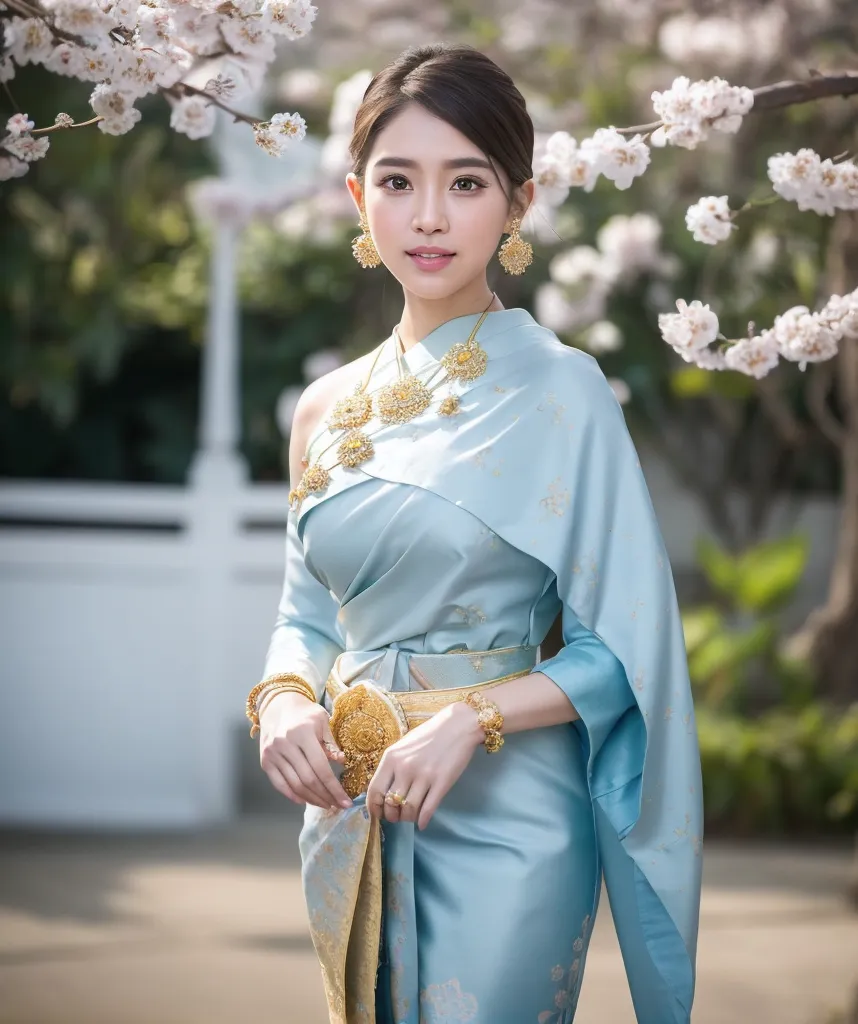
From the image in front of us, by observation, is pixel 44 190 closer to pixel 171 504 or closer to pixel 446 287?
pixel 171 504

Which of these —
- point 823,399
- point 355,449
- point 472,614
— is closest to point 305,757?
point 472,614

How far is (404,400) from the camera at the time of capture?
1.71m

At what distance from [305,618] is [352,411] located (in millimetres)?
295

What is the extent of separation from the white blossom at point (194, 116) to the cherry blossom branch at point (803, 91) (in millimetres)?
586

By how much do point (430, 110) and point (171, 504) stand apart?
3772 millimetres

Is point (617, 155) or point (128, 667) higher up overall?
point (617, 155)

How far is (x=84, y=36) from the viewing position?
5.76 ft

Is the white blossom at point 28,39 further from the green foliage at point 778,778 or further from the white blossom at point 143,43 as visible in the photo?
the green foliage at point 778,778

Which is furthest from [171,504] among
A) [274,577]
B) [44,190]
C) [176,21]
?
[176,21]

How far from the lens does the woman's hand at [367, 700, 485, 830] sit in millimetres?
1541

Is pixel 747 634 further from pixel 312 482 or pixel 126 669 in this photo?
pixel 312 482

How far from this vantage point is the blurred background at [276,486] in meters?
3.97

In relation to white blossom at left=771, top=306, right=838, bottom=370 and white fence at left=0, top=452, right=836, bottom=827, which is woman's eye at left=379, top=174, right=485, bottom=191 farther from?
white fence at left=0, top=452, right=836, bottom=827

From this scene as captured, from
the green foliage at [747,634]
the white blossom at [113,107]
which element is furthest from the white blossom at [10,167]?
the green foliage at [747,634]
